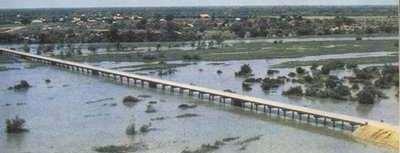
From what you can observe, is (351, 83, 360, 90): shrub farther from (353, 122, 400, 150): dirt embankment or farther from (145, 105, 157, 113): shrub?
(353, 122, 400, 150): dirt embankment

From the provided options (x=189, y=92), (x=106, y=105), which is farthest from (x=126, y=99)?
(x=189, y=92)

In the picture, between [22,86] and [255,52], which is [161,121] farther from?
[255,52]

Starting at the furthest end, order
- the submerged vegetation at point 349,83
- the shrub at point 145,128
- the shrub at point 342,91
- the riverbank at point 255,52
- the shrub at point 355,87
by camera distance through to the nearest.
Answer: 1. the riverbank at point 255,52
2. the shrub at point 355,87
3. the shrub at point 342,91
4. the submerged vegetation at point 349,83
5. the shrub at point 145,128

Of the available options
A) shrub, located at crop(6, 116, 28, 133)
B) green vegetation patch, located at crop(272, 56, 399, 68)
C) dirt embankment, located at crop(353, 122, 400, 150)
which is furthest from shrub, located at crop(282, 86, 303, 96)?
shrub, located at crop(6, 116, 28, 133)

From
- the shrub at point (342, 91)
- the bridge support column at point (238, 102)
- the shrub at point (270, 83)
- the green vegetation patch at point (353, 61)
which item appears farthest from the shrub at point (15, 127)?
the green vegetation patch at point (353, 61)

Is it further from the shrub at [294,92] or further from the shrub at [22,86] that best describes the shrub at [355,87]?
the shrub at [22,86]

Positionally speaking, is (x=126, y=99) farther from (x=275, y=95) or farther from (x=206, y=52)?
(x=206, y=52)

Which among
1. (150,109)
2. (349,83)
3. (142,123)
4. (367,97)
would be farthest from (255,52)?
(142,123)
